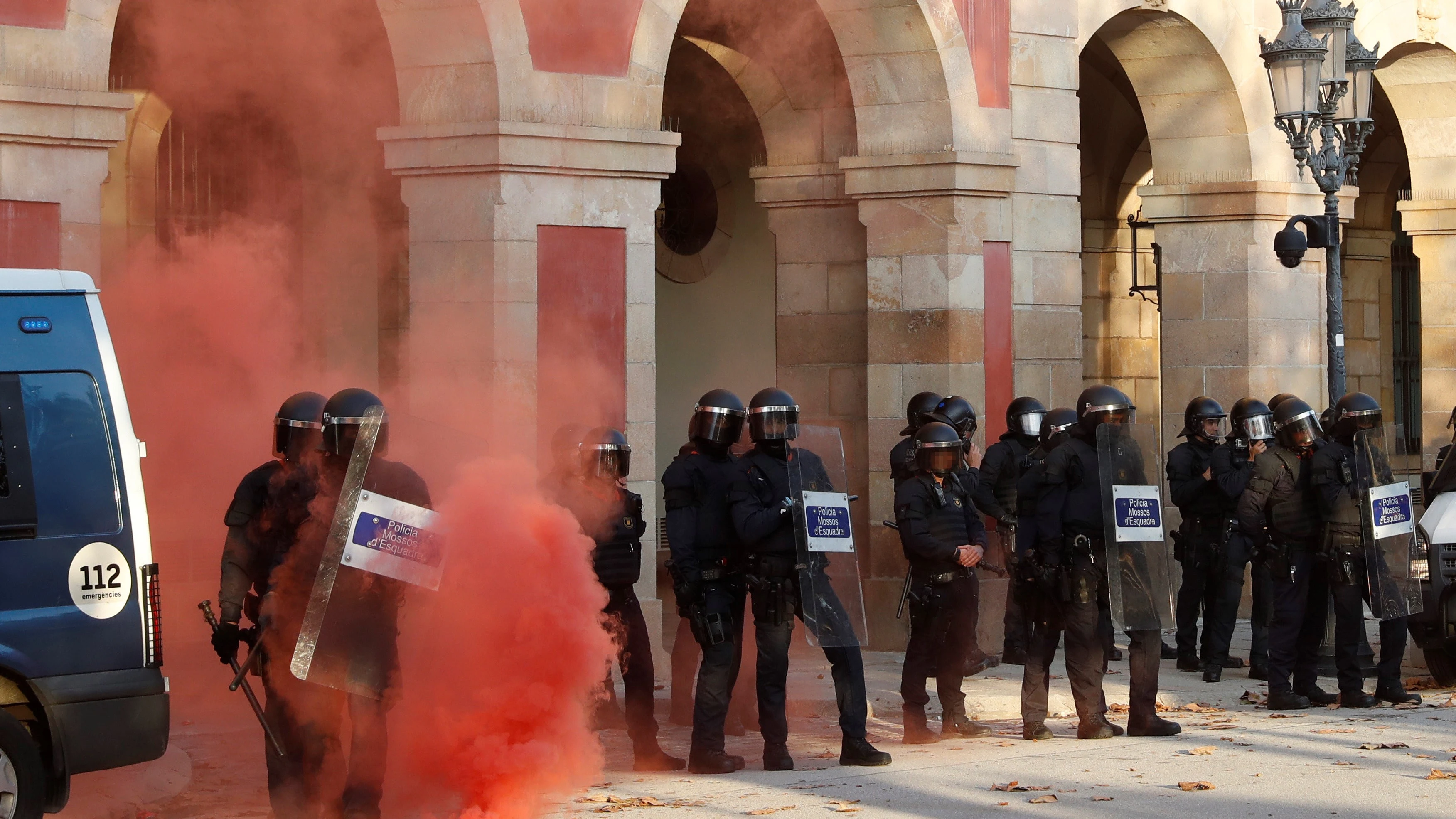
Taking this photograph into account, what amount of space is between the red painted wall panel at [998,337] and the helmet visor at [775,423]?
503cm

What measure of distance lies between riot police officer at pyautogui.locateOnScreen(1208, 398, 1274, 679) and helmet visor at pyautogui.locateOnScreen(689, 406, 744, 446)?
3.81 metres

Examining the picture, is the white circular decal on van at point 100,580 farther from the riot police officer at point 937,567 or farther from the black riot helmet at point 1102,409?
the black riot helmet at point 1102,409

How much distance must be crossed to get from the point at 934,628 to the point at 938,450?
869 mm

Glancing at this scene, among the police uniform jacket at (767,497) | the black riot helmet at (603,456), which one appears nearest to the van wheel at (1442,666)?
the police uniform jacket at (767,497)

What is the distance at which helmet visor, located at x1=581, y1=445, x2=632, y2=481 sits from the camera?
887 cm

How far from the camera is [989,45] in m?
13.4

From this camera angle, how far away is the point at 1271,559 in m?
10.4

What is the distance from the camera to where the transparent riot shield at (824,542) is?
27.5 feet

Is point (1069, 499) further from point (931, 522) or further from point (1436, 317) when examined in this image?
point (1436, 317)

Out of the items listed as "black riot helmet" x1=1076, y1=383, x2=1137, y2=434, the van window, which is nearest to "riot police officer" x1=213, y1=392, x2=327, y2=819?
the van window

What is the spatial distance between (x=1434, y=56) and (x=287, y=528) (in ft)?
46.2

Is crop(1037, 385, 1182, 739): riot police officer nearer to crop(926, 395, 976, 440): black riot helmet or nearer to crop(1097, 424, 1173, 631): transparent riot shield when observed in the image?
crop(1097, 424, 1173, 631): transparent riot shield

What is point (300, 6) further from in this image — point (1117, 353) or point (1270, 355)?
point (1117, 353)

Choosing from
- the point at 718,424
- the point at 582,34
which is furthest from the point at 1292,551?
the point at 582,34
